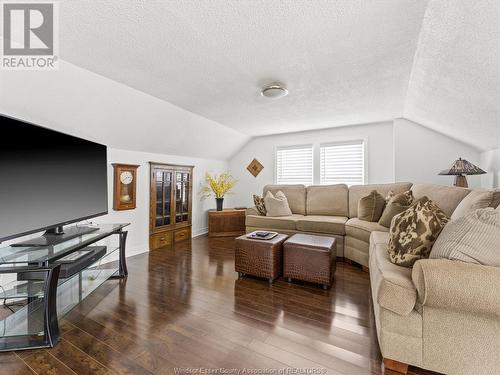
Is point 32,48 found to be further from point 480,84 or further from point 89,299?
point 480,84

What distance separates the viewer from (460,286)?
1.19m

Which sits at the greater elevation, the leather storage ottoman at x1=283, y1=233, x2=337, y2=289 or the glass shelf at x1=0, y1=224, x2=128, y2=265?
the glass shelf at x1=0, y1=224, x2=128, y2=265

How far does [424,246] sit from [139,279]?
2890mm

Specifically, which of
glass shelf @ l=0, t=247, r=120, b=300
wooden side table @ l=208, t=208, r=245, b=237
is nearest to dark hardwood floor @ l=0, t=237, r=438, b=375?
glass shelf @ l=0, t=247, r=120, b=300

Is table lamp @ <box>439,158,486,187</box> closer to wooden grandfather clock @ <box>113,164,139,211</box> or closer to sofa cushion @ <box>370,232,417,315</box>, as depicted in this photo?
sofa cushion @ <box>370,232,417,315</box>

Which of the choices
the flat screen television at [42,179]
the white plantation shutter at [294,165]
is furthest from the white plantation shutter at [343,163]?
the flat screen television at [42,179]

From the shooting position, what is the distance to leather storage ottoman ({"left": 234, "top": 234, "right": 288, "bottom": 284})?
104 inches

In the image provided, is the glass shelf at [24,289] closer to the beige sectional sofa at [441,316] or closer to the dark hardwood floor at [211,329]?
the dark hardwood floor at [211,329]

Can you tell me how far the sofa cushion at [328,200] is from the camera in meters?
4.23

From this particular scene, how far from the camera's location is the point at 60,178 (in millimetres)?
2096

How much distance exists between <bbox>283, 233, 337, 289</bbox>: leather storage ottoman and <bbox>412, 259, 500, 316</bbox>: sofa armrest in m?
1.23

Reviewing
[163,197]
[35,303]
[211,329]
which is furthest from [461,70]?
[163,197]

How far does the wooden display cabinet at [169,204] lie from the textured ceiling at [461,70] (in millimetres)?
3939

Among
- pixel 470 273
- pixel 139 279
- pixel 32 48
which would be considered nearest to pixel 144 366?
pixel 139 279
